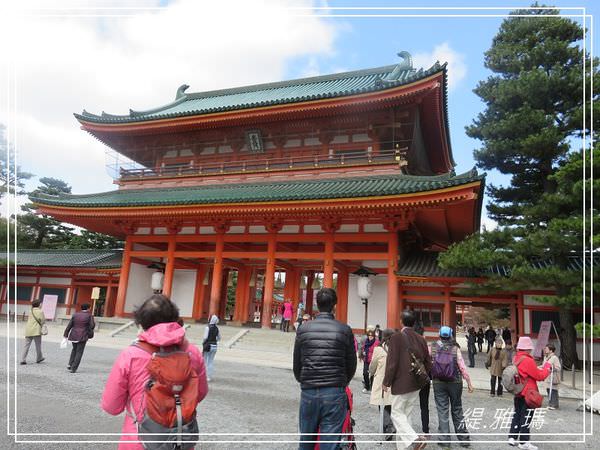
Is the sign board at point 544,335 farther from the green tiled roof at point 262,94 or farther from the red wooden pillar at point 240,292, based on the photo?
the red wooden pillar at point 240,292

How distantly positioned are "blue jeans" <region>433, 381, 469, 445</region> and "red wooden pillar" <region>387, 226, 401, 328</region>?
7848mm

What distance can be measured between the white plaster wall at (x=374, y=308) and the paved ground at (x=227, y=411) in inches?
245

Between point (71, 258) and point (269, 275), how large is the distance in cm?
1445

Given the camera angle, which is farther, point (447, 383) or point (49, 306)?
point (49, 306)

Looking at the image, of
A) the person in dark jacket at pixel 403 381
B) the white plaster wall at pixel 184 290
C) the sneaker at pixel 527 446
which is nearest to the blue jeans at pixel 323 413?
the person in dark jacket at pixel 403 381

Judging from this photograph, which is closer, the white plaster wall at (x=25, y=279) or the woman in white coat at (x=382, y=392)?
the woman in white coat at (x=382, y=392)

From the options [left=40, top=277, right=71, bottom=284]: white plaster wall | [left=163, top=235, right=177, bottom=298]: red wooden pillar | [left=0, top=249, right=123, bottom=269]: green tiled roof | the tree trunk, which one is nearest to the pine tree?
the tree trunk

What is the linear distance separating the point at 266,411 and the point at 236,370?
415 centimetres

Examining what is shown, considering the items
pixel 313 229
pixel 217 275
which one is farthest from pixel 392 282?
pixel 217 275

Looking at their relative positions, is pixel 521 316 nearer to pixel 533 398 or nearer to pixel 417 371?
pixel 533 398

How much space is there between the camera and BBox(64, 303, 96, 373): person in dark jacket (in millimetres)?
8844

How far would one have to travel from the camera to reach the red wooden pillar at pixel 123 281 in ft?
59.2

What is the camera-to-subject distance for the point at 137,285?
19484mm

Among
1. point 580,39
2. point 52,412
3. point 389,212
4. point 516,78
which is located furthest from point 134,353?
point 580,39
